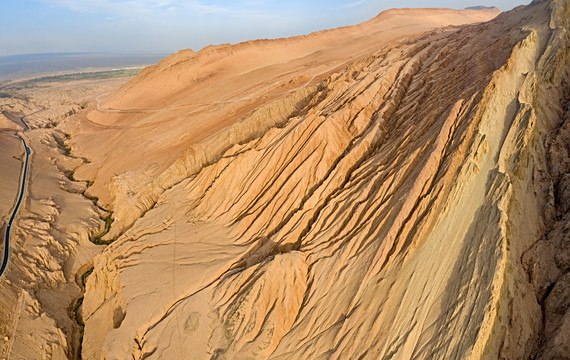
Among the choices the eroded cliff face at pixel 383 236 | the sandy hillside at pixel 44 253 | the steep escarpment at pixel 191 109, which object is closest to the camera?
the eroded cliff face at pixel 383 236

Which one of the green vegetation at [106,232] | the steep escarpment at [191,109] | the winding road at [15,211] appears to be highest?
the steep escarpment at [191,109]

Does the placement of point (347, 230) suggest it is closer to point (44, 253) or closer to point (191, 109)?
point (44, 253)

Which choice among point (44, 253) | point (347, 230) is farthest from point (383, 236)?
point (44, 253)

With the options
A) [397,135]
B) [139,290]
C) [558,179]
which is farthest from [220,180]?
[558,179]

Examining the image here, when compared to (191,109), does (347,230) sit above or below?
below

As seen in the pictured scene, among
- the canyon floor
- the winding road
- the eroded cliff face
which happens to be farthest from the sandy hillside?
the eroded cliff face

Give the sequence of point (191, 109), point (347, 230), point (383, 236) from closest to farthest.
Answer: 1. point (383, 236)
2. point (347, 230)
3. point (191, 109)

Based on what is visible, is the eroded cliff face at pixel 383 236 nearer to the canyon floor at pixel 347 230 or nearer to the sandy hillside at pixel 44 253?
the canyon floor at pixel 347 230

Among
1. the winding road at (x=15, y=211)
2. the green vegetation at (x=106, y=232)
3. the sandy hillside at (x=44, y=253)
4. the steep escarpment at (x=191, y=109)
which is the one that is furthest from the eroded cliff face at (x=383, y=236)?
the winding road at (x=15, y=211)
